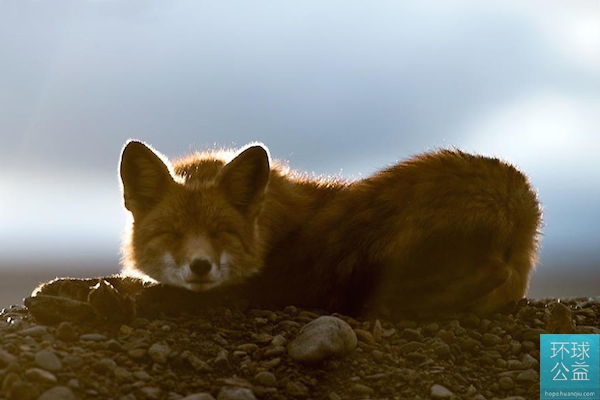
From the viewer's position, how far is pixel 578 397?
535cm

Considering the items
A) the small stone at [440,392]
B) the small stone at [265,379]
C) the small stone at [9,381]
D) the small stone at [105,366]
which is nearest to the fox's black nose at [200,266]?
the small stone at [105,366]

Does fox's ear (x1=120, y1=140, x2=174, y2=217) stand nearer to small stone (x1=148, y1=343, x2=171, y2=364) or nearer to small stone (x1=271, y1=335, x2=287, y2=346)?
small stone (x1=148, y1=343, x2=171, y2=364)

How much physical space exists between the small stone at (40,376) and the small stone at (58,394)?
0.41 feet

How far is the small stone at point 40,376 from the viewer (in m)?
5.02

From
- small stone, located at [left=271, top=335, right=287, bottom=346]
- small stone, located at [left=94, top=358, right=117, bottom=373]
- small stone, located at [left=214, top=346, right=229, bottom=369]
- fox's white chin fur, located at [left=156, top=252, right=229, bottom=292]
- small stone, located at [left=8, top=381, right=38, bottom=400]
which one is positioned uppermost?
fox's white chin fur, located at [left=156, top=252, right=229, bottom=292]

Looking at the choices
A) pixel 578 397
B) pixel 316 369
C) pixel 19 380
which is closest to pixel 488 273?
pixel 578 397

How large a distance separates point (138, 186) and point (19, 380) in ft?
7.56

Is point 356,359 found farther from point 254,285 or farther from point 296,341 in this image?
point 254,285

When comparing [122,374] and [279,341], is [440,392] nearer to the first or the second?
[279,341]

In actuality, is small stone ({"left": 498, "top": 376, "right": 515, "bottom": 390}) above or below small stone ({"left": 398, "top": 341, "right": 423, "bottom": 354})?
below

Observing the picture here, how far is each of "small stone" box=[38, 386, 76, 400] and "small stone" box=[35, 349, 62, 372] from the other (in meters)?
0.29

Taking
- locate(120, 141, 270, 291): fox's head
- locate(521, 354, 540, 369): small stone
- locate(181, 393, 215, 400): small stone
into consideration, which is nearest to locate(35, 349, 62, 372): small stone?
locate(181, 393, 215, 400): small stone

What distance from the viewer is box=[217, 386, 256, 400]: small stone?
4.87m

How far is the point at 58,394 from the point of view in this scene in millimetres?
4848
